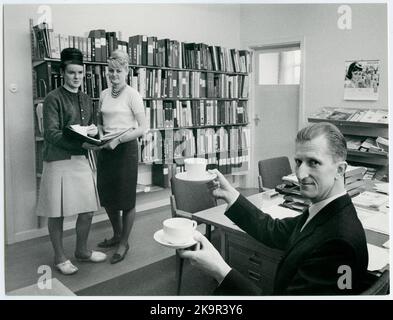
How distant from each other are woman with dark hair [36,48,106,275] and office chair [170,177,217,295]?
625mm

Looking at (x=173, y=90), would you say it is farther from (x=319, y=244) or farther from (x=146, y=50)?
(x=319, y=244)

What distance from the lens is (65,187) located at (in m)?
2.43

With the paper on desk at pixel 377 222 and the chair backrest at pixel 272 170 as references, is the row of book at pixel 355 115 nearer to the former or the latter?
the chair backrest at pixel 272 170

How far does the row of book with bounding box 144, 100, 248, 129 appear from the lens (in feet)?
12.5

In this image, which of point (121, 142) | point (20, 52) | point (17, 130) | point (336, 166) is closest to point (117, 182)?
point (121, 142)

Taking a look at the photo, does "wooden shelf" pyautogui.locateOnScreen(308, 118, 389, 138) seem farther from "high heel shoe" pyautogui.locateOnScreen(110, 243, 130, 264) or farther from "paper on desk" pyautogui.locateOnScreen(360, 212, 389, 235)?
"high heel shoe" pyautogui.locateOnScreen(110, 243, 130, 264)

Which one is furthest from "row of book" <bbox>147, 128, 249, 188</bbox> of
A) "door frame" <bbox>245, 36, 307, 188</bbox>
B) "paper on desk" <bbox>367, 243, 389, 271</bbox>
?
"paper on desk" <bbox>367, 243, 389, 271</bbox>

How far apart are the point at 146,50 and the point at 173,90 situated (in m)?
0.52

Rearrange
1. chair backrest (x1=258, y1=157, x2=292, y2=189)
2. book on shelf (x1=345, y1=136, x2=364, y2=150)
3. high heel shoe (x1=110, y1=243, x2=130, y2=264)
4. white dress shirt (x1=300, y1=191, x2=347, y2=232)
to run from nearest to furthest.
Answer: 1. white dress shirt (x1=300, y1=191, x2=347, y2=232)
2. high heel shoe (x1=110, y1=243, x2=130, y2=264)
3. chair backrest (x1=258, y1=157, x2=292, y2=189)
4. book on shelf (x1=345, y1=136, x2=364, y2=150)

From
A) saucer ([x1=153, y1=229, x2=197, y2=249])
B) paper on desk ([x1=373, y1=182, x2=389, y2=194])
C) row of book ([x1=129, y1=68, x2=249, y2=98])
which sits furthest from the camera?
row of book ([x1=129, y1=68, x2=249, y2=98])

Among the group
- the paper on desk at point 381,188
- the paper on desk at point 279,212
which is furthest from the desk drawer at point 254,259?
the paper on desk at point 381,188

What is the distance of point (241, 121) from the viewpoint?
480cm
